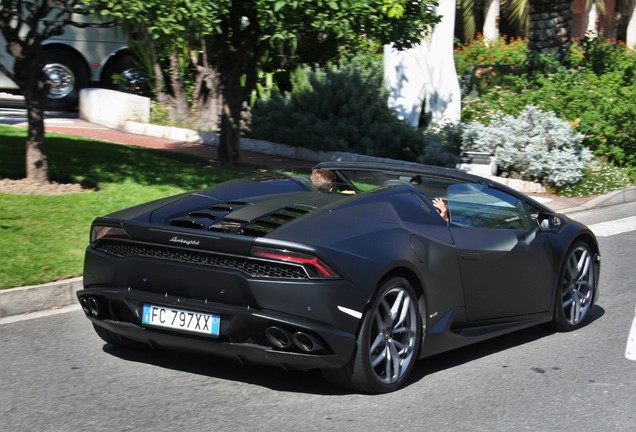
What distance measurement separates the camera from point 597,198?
15.6 m

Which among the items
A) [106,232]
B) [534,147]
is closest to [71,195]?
[106,232]

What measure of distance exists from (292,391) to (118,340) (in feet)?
4.50

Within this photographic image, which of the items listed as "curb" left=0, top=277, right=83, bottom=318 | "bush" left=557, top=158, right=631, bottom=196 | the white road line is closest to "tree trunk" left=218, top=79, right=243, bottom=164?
"bush" left=557, top=158, right=631, bottom=196

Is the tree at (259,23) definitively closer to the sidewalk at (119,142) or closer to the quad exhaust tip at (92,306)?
the sidewalk at (119,142)

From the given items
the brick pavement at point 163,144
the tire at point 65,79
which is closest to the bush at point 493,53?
the tire at point 65,79

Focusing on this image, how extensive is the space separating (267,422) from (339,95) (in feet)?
44.9

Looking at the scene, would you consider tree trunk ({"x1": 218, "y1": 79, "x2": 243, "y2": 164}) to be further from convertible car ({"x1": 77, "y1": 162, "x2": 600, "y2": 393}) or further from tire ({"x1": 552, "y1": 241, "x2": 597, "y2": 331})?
tire ({"x1": 552, "y1": 241, "x2": 597, "y2": 331})

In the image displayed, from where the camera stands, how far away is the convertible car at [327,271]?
5.43m

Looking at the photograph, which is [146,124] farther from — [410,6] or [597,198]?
[597,198]

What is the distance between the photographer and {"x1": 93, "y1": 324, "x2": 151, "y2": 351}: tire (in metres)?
6.50

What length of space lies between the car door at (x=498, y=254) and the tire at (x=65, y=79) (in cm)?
1620

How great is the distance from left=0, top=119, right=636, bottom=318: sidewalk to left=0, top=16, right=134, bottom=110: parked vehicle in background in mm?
1585

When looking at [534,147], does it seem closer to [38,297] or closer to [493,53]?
[38,297]

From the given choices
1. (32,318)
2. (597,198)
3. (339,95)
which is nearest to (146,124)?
(339,95)
